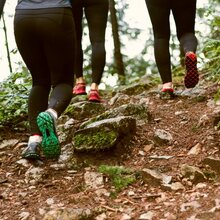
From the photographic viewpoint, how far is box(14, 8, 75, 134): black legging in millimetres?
3609

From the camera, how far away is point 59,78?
3.88 metres

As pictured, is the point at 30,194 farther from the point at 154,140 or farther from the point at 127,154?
the point at 154,140

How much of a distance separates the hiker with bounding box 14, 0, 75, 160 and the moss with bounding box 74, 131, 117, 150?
1.34 feet

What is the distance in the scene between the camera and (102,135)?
411 cm

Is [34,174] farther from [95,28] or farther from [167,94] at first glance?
[167,94]

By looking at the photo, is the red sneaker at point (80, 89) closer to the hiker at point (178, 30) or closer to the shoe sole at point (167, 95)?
the shoe sole at point (167, 95)

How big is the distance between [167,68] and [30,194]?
2.69 meters

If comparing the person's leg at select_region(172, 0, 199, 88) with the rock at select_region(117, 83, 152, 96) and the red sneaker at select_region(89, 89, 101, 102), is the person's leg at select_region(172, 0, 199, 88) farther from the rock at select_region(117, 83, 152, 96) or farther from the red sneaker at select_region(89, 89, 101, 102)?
the rock at select_region(117, 83, 152, 96)

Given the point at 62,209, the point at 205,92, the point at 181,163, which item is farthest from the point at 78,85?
the point at 62,209

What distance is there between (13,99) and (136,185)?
2.67 m

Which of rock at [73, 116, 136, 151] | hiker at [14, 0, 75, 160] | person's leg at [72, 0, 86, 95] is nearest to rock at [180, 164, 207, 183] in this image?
rock at [73, 116, 136, 151]

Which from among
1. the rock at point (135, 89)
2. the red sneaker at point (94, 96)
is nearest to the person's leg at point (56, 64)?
the red sneaker at point (94, 96)

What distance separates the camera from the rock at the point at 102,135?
405 centimetres

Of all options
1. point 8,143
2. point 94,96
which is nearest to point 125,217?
point 8,143
